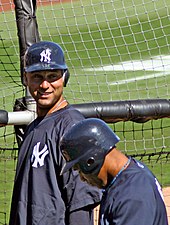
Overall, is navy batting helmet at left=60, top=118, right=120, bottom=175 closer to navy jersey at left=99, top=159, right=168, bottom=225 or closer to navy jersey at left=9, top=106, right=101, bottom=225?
navy jersey at left=99, top=159, right=168, bottom=225

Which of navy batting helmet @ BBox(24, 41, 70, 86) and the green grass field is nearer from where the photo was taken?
navy batting helmet @ BBox(24, 41, 70, 86)

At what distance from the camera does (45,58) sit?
396 cm

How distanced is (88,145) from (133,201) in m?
0.31

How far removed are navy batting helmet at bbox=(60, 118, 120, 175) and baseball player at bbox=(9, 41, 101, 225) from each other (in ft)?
2.54

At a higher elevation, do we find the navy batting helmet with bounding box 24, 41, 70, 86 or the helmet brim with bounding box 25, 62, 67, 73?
the navy batting helmet with bounding box 24, 41, 70, 86

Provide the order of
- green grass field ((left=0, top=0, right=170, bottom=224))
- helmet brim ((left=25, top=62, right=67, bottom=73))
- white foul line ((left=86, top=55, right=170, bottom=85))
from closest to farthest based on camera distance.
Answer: helmet brim ((left=25, top=62, right=67, bottom=73))
green grass field ((left=0, top=0, right=170, bottom=224))
white foul line ((left=86, top=55, right=170, bottom=85))

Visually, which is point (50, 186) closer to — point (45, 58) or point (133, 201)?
point (45, 58)

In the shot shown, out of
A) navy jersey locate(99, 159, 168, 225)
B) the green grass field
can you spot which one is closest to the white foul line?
the green grass field

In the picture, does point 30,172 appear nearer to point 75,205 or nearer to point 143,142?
point 75,205

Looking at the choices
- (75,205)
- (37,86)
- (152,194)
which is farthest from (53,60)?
(152,194)

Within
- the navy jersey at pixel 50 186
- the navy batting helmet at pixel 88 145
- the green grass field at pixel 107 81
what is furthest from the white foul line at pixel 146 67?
the navy batting helmet at pixel 88 145

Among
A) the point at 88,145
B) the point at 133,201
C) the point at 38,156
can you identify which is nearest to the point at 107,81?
the point at 38,156

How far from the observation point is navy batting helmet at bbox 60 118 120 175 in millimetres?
2873

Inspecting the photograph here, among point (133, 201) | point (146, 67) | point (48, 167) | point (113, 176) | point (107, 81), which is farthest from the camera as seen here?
point (146, 67)
